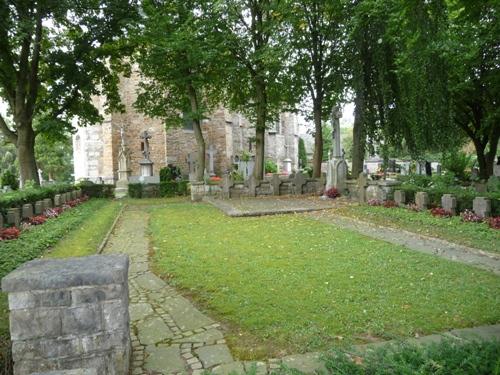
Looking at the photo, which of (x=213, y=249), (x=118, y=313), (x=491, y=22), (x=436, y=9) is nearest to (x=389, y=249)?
(x=213, y=249)

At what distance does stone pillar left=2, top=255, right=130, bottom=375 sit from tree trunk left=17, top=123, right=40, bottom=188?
1561 cm

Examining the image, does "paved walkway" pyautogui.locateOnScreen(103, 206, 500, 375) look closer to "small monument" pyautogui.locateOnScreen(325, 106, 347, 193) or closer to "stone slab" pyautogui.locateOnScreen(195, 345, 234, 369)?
"stone slab" pyautogui.locateOnScreen(195, 345, 234, 369)

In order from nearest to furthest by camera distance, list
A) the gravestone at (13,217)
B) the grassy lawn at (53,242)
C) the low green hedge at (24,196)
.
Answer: the grassy lawn at (53,242) → the gravestone at (13,217) → the low green hedge at (24,196)

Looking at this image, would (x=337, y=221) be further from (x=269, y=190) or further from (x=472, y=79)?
(x=472, y=79)

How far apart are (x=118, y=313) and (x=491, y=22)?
615 inches

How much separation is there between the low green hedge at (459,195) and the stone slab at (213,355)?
8391 mm

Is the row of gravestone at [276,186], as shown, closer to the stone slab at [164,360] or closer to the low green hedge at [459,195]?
the low green hedge at [459,195]

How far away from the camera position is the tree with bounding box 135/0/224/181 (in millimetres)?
17484

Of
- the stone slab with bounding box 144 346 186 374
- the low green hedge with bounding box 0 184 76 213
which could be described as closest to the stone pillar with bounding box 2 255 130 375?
the stone slab with bounding box 144 346 186 374

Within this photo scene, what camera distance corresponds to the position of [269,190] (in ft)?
62.5

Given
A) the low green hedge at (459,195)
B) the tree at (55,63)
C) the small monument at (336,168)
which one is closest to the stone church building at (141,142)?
the tree at (55,63)

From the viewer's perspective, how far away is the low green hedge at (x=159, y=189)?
2178cm

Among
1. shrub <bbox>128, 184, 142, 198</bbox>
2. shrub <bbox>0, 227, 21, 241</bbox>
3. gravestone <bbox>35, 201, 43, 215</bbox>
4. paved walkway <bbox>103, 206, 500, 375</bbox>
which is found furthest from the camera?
shrub <bbox>128, 184, 142, 198</bbox>

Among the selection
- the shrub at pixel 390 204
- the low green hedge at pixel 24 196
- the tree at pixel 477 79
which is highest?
the tree at pixel 477 79
